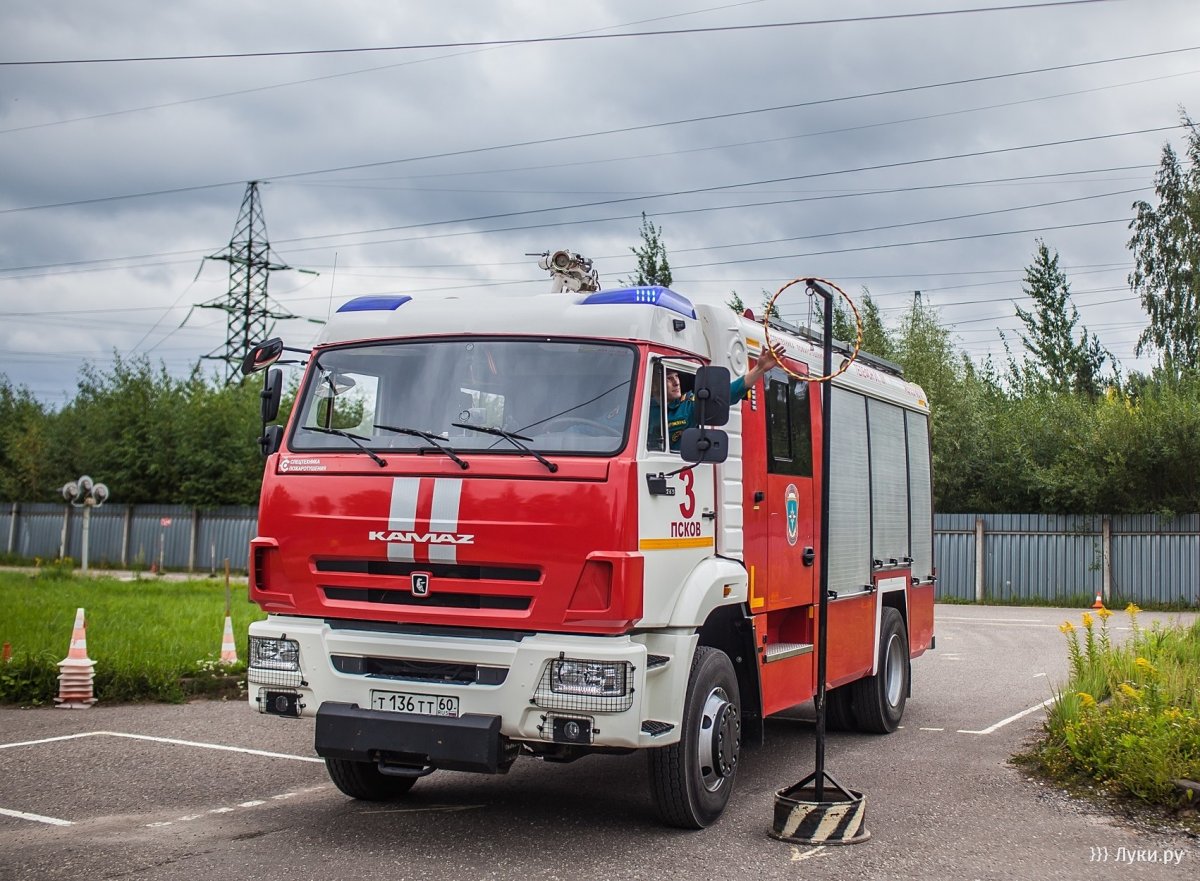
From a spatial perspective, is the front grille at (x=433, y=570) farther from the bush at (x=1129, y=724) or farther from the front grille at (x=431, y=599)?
the bush at (x=1129, y=724)

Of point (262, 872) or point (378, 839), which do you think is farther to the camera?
point (378, 839)

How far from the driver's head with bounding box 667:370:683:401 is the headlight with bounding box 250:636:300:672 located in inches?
98.3

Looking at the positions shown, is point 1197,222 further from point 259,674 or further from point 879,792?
point 259,674

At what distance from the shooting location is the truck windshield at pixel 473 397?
6.85 m

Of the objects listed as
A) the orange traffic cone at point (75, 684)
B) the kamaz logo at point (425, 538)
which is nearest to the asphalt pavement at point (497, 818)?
the orange traffic cone at point (75, 684)

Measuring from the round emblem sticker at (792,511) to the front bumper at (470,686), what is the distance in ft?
6.88

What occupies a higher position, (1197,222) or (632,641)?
(1197,222)

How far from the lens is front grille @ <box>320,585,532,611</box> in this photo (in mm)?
6656

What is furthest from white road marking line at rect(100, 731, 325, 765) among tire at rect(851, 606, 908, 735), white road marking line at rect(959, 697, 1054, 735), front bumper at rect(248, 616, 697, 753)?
white road marking line at rect(959, 697, 1054, 735)

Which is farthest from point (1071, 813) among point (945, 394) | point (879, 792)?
point (945, 394)

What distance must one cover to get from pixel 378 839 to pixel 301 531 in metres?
1.74

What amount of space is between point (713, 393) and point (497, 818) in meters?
2.85

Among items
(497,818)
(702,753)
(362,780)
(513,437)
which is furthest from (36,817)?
(702,753)

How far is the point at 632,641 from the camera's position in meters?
6.62
